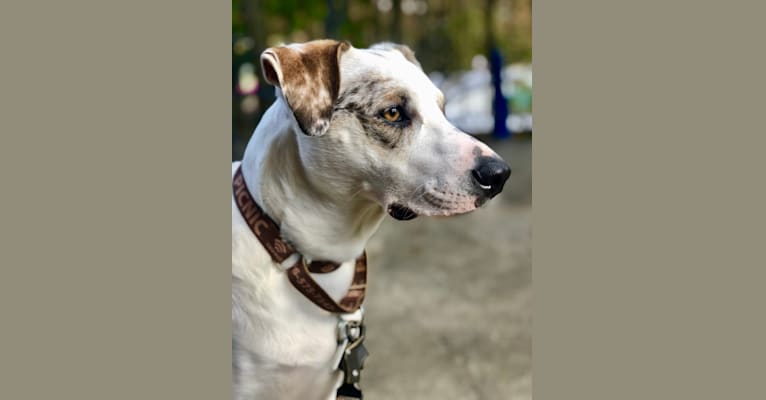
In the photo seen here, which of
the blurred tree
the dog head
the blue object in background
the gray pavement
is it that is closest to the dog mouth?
the dog head

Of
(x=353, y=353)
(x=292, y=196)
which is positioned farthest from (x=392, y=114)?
(x=353, y=353)

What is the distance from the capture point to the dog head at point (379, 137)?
212 cm

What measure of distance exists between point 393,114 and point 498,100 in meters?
1.47

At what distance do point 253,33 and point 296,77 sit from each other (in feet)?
2.44

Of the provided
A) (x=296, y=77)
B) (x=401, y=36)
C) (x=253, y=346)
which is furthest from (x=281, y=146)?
(x=401, y=36)

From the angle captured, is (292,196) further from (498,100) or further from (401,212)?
(498,100)

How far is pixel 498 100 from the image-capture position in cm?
355

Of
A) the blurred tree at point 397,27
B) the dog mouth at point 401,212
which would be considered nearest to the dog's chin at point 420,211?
the dog mouth at point 401,212

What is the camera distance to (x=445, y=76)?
3.41 meters

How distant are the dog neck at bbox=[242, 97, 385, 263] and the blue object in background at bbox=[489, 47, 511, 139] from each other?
1.22 meters

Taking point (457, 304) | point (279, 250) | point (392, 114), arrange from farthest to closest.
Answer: point (457, 304) < point (279, 250) < point (392, 114)

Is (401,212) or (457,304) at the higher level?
(401,212)

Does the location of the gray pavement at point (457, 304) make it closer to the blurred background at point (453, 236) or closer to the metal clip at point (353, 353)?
the blurred background at point (453, 236)

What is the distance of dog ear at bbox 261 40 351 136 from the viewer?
2.11 metres
